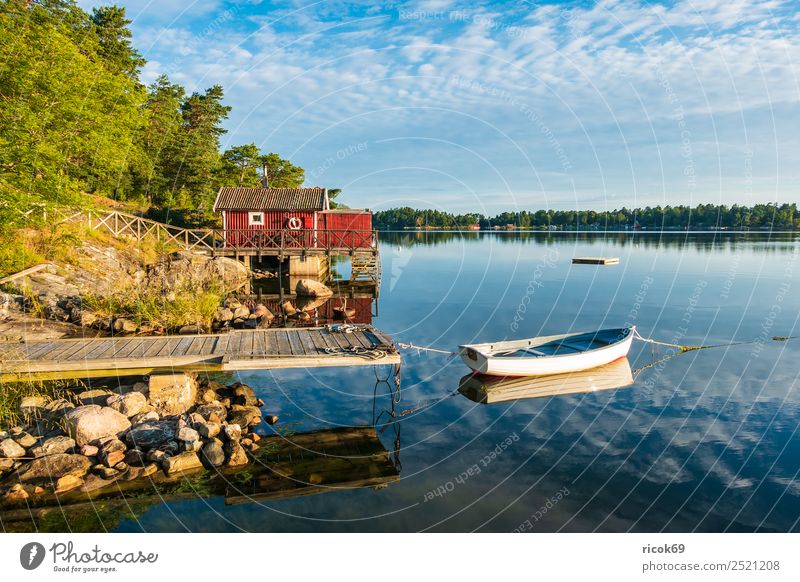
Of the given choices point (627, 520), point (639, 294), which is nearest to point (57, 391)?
point (627, 520)

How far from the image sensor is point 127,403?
9.81m

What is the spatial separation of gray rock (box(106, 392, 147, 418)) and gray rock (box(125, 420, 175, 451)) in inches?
21.5

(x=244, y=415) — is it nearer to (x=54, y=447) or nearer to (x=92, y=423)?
(x=92, y=423)

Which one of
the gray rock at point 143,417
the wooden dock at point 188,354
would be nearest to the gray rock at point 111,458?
the gray rock at point 143,417

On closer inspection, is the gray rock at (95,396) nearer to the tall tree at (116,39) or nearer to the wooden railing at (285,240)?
the wooden railing at (285,240)

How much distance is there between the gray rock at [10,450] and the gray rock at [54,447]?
0.50 feet

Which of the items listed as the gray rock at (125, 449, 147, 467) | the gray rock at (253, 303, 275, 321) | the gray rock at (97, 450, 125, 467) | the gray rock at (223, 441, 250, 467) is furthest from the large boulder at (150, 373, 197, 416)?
the gray rock at (253, 303, 275, 321)

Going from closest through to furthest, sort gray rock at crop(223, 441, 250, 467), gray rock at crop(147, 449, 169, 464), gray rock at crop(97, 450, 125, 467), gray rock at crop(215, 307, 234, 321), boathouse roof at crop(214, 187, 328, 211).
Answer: gray rock at crop(97, 450, 125, 467) → gray rock at crop(147, 449, 169, 464) → gray rock at crop(223, 441, 250, 467) → gray rock at crop(215, 307, 234, 321) → boathouse roof at crop(214, 187, 328, 211)

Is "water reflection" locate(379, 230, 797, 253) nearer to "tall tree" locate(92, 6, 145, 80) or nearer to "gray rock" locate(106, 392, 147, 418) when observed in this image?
"tall tree" locate(92, 6, 145, 80)

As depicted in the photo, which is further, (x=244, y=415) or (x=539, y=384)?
(x=539, y=384)

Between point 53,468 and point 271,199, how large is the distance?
94.6ft

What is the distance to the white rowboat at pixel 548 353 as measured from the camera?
14.9 m

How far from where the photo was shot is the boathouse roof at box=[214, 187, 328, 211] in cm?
3441

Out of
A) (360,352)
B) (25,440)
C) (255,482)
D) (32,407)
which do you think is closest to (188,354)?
(32,407)
